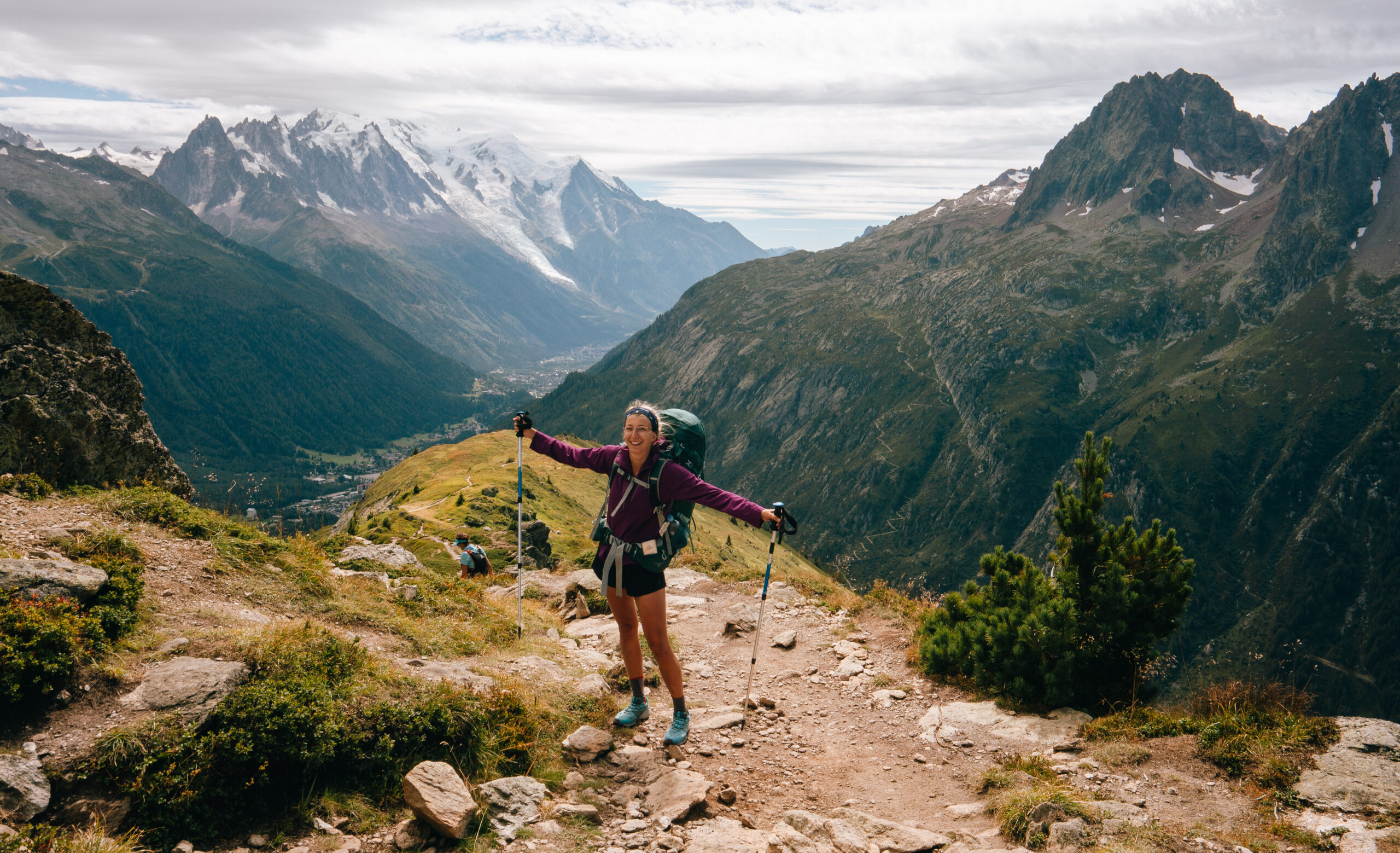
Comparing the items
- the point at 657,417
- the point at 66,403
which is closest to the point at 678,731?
the point at 657,417

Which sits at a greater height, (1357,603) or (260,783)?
(260,783)

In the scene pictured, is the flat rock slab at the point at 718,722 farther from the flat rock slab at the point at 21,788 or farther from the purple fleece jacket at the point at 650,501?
the flat rock slab at the point at 21,788

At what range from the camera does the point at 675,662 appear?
33.9 ft

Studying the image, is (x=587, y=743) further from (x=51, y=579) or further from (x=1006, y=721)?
(x=51, y=579)

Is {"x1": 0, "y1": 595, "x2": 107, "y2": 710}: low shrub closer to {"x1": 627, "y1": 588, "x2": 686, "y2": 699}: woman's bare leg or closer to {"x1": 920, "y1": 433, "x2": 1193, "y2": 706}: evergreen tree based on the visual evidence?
{"x1": 627, "y1": 588, "x2": 686, "y2": 699}: woman's bare leg

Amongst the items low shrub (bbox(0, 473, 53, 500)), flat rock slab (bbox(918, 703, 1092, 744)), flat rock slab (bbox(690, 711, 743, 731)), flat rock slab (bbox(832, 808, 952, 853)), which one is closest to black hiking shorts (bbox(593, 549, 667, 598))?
flat rock slab (bbox(690, 711, 743, 731))

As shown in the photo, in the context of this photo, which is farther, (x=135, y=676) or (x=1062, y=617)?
(x=1062, y=617)

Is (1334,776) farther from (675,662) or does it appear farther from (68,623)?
(68,623)

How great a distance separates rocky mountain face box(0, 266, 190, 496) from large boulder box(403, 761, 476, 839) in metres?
11.1

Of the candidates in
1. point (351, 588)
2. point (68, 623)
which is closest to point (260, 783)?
point (68, 623)

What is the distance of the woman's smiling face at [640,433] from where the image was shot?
32.0 feet

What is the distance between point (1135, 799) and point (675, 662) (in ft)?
19.9

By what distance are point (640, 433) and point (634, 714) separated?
439cm

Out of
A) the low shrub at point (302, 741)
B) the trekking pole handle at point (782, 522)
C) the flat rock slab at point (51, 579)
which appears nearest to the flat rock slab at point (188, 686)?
the low shrub at point (302, 741)
